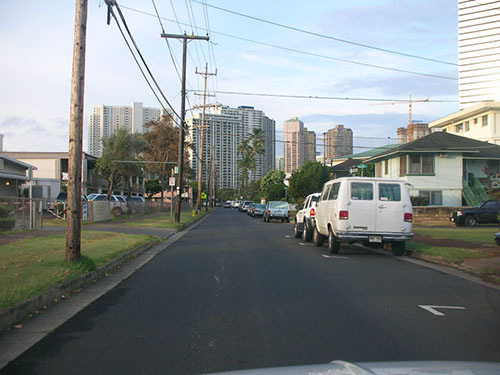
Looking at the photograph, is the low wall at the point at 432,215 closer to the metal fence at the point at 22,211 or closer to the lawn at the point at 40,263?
the lawn at the point at 40,263

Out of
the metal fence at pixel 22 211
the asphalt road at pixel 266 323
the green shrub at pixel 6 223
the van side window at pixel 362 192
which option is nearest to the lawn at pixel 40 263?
the asphalt road at pixel 266 323

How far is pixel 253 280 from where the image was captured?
9.63 metres

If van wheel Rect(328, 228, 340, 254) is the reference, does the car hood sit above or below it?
above

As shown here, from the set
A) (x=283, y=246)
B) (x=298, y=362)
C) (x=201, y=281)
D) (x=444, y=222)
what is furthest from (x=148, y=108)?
(x=298, y=362)

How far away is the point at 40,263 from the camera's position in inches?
405

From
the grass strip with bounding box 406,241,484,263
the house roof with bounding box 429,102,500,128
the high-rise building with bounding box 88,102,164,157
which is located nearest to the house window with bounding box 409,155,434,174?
the house roof with bounding box 429,102,500,128

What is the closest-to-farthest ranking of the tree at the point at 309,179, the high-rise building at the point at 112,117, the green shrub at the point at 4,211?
the green shrub at the point at 4,211
the tree at the point at 309,179
the high-rise building at the point at 112,117

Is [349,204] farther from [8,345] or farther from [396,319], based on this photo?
[8,345]

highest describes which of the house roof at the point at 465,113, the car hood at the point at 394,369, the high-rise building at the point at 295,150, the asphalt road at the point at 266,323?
the high-rise building at the point at 295,150

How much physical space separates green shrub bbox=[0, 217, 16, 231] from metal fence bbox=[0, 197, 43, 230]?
0.23 m

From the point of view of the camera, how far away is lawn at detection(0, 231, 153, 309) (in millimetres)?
7570

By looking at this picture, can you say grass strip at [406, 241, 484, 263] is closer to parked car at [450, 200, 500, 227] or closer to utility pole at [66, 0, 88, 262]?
utility pole at [66, 0, 88, 262]

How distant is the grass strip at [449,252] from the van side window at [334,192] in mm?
2941

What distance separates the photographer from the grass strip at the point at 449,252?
490 inches
